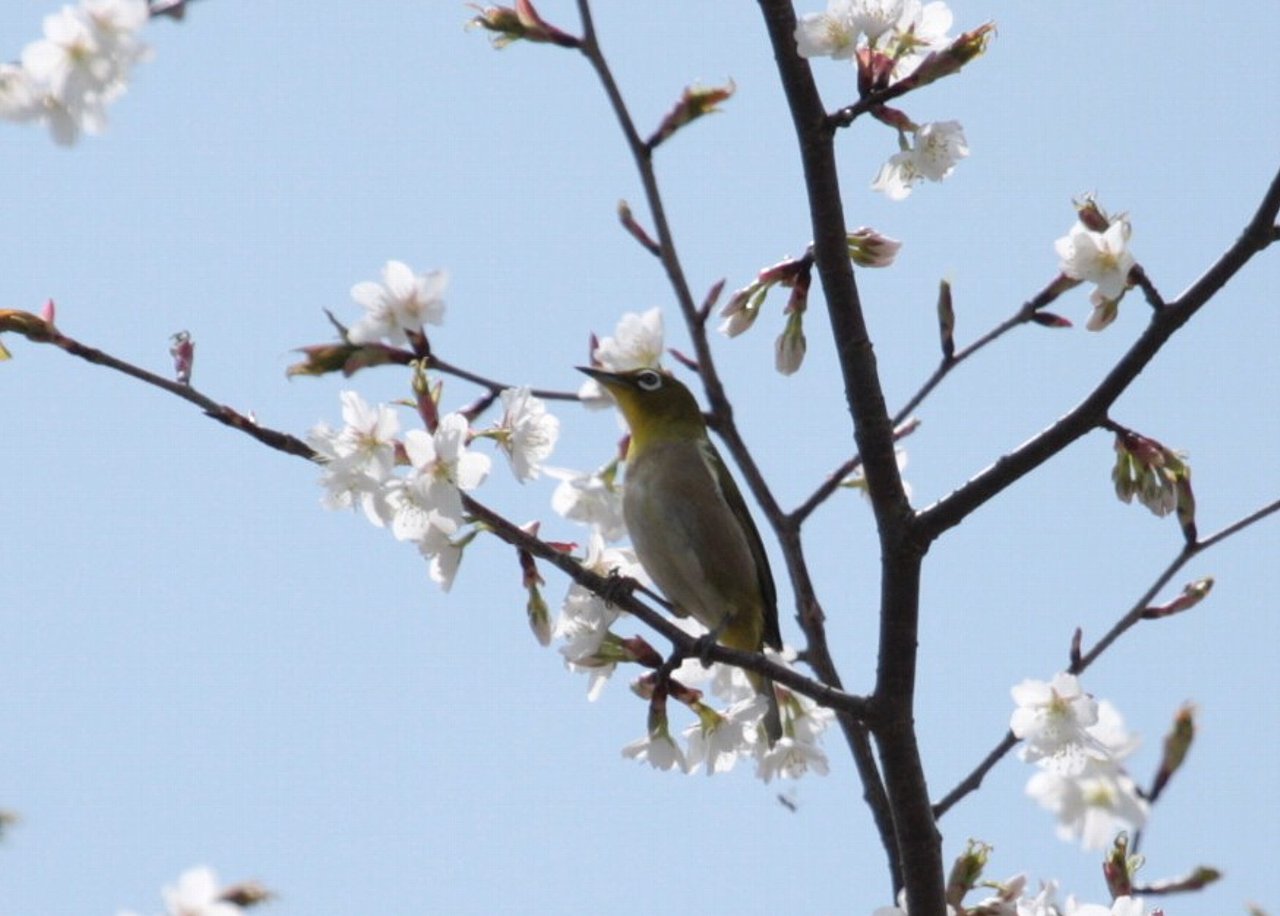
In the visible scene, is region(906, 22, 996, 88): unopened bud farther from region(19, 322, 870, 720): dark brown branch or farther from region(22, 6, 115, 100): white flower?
region(22, 6, 115, 100): white flower

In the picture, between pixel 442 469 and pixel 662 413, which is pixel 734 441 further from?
pixel 662 413

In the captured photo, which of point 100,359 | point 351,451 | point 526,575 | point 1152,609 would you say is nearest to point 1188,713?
point 1152,609

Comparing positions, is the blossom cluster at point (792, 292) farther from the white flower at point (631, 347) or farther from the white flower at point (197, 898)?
Answer: the white flower at point (197, 898)

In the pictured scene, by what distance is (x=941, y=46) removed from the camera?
4.00 m

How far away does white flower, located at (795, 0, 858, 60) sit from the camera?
3.71 metres

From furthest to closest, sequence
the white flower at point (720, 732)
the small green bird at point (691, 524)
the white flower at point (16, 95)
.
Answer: the small green bird at point (691, 524) → the white flower at point (720, 732) → the white flower at point (16, 95)

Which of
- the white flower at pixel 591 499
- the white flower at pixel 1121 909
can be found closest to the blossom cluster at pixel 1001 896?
the white flower at pixel 1121 909

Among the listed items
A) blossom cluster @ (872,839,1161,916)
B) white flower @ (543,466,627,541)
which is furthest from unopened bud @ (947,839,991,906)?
white flower @ (543,466,627,541)

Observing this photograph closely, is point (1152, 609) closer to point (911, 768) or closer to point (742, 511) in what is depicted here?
point (911, 768)

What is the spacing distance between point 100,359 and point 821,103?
163cm

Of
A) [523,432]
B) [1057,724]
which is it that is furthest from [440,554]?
[1057,724]

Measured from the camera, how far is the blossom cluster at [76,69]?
11.0ft

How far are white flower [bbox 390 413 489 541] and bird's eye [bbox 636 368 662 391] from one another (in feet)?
4.25

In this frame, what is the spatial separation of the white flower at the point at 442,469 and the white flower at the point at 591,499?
983mm
